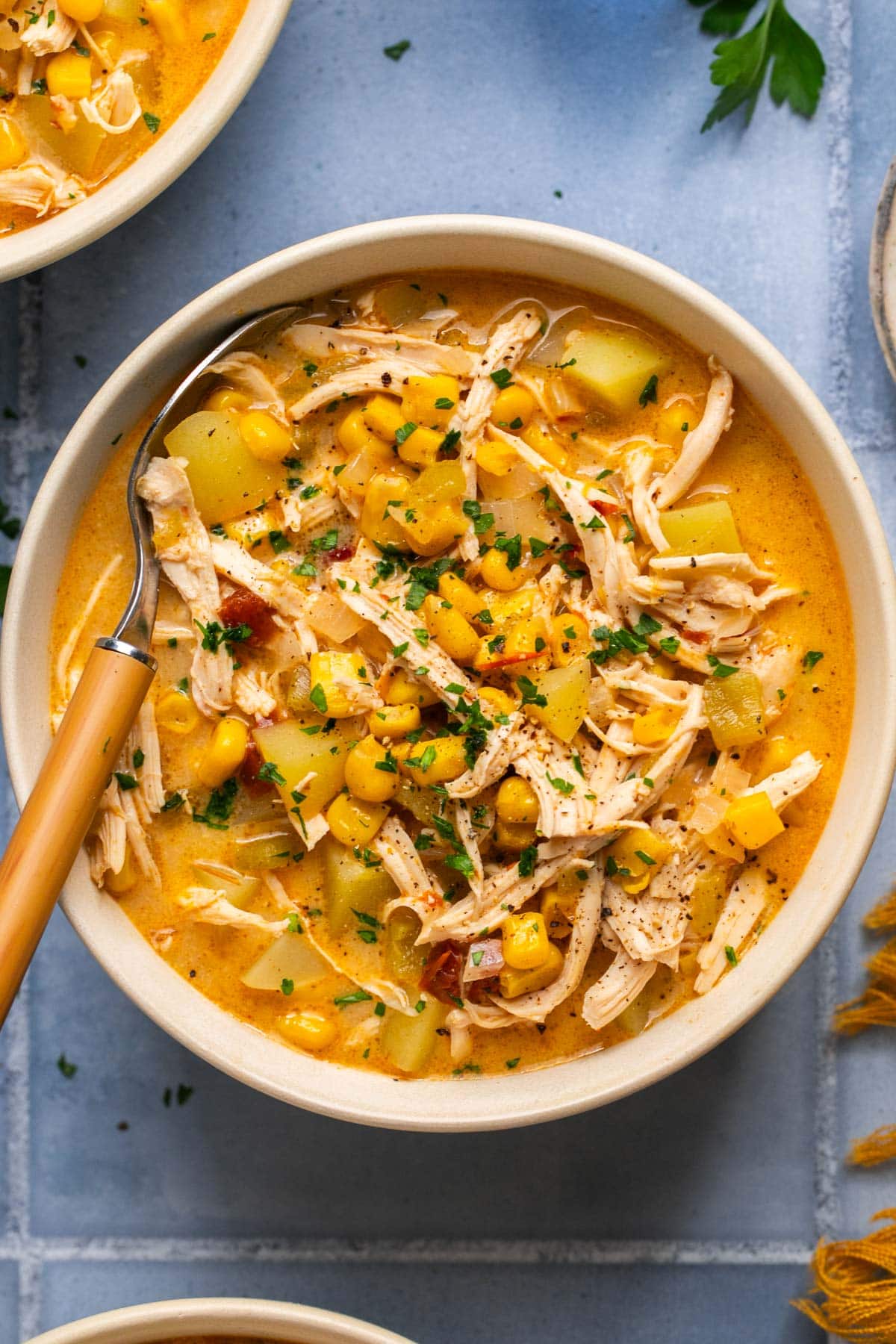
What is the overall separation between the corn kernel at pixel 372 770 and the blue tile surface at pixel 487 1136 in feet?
3.65

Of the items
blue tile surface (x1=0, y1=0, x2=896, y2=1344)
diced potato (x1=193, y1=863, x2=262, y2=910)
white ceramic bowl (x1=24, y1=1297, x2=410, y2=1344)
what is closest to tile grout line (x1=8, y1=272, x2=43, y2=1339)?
blue tile surface (x1=0, y1=0, x2=896, y2=1344)

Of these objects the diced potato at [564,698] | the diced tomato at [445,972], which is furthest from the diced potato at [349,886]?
the diced potato at [564,698]

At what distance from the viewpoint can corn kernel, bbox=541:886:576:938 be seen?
2.78m

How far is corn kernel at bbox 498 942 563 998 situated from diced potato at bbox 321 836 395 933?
0.33 meters

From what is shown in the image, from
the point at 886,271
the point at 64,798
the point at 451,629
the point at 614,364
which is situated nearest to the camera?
the point at 64,798

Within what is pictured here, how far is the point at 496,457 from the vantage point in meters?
2.72

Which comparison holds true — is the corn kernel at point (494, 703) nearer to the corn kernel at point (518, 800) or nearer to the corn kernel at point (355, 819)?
the corn kernel at point (518, 800)

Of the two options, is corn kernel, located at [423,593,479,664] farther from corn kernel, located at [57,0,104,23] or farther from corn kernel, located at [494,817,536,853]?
corn kernel, located at [57,0,104,23]

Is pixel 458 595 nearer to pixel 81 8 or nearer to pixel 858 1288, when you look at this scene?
pixel 81 8

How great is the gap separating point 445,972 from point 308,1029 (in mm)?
363

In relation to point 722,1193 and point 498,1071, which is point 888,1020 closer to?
point 722,1193

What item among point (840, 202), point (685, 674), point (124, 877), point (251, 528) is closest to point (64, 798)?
point (124, 877)

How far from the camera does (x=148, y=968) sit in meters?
2.84

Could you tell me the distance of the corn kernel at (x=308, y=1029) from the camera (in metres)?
2.88
